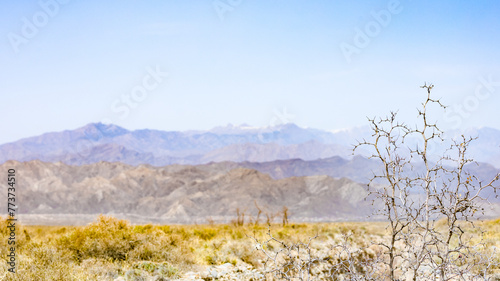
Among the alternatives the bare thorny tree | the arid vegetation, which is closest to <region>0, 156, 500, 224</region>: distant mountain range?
the arid vegetation

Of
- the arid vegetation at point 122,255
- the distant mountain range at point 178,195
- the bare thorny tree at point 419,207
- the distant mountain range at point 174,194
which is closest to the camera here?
the bare thorny tree at point 419,207

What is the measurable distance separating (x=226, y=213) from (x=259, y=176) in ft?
57.4

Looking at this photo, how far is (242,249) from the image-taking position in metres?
12.9

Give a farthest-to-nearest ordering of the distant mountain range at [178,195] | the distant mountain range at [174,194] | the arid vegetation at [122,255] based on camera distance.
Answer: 1. the distant mountain range at [178,195]
2. the distant mountain range at [174,194]
3. the arid vegetation at [122,255]

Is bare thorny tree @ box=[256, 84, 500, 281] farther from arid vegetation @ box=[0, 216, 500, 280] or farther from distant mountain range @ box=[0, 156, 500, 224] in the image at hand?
distant mountain range @ box=[0, 156, 500, 224]

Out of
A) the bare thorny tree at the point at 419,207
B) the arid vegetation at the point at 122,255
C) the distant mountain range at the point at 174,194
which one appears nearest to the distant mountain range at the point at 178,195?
the distant mountain range at the point at 174,194

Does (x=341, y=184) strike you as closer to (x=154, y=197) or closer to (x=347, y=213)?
(x=347, y=213)

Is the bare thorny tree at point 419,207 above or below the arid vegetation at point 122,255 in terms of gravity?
above

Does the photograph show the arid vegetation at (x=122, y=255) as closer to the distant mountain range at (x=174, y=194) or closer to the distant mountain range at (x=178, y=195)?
the distant mountain range at (x=174, y=194)

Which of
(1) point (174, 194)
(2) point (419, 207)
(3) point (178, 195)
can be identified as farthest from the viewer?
(1) point (174, 194)

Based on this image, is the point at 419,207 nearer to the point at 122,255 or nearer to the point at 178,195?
the point at 122,255

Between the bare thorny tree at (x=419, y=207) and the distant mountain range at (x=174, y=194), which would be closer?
the bare thorny tree at (x=419, y=207)

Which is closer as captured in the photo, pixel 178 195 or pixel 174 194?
pixel 178 195

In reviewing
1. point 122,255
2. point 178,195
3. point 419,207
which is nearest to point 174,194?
point 178,195
